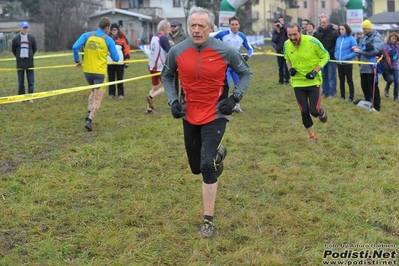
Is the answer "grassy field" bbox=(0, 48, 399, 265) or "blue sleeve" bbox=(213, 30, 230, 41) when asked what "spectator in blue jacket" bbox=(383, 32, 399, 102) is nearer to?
"grassy field" bbox=(0, 48, 399, 265)

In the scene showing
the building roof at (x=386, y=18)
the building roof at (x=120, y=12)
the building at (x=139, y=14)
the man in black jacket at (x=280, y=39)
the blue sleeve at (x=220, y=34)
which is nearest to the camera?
the blue sleeve at (x=220, y=34)

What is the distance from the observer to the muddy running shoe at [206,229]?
4.55 metres

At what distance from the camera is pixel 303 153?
7500 millimetres

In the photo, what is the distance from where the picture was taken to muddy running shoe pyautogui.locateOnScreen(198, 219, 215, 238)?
455cm

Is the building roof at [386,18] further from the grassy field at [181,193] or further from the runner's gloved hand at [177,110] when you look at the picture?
the runner's gloved hand at [177,110]

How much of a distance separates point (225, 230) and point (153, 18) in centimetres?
5753

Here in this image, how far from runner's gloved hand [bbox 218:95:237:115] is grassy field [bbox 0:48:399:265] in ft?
3.56

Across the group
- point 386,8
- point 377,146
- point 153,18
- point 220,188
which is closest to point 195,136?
point 220,188

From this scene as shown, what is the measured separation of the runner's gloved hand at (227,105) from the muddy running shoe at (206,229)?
1.00m

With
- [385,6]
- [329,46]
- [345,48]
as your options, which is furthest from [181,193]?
[385,6]

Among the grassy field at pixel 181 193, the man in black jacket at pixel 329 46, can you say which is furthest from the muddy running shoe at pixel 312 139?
the man in black jacket at pixel 329 46

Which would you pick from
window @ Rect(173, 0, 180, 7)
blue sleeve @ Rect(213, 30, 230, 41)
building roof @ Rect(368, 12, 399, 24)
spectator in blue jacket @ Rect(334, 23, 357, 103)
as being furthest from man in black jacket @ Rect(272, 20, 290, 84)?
window @ Rect(173, 0, 180, 7)

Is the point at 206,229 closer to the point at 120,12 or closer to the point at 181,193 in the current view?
the point at 181,193

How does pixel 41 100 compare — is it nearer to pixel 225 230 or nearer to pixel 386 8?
pixel 225 230
